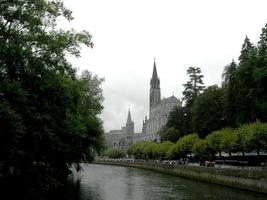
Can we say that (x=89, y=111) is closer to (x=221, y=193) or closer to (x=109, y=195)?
(x=109, y=195)

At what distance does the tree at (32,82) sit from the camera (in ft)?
62.0

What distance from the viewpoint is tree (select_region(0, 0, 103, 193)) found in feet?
62.0

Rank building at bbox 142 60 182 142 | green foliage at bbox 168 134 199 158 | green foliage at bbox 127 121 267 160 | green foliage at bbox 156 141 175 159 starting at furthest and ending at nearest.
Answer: building at bbox 142 60 182 142
green foliage at bbox 156 141 175 159
green foliage at bbox 168 134 199 158
green foliage at bbox 127 121 267 160

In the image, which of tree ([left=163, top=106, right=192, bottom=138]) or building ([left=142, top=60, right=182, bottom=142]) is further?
building ([left=142, top=60, right=182, bottom=142])

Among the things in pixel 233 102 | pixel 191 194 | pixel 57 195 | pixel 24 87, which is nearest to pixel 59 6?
pixel 24 87

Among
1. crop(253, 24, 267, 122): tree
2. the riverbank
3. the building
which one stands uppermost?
the building

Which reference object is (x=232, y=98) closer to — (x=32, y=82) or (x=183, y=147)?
(x=183, y=147)

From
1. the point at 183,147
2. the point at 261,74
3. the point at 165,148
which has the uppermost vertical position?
the point at 261,74

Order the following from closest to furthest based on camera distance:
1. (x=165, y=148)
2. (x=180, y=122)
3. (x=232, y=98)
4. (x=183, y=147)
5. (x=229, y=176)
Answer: (x=229, y=176) < (x=232, y=98) < (x=183, y=147) < (x=165, y=148) < (x=180, y=122)

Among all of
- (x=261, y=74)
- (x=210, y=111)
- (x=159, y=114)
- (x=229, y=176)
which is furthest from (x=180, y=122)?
(x=159, y=114)

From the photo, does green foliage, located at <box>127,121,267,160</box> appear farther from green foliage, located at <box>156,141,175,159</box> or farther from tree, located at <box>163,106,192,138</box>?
tree, located at <box>163,106,192,138</box>

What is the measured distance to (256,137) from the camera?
152 ft

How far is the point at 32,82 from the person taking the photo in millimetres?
21000

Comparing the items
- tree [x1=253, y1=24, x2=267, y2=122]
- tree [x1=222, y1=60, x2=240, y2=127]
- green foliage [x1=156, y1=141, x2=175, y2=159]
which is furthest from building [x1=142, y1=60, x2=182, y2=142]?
tree [x1=253, y1=24, x2=267, y2=122]
